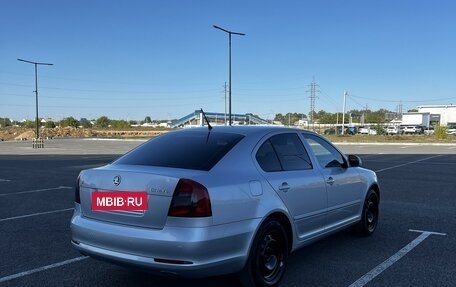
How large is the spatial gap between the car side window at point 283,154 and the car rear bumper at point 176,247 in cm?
71

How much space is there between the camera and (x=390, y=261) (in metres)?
5.32

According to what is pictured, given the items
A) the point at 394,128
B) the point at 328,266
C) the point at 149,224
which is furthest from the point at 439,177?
the point at 394,128

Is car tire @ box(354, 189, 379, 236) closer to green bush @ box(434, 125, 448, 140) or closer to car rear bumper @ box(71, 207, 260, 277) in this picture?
car rear bumper @ box(71, 207, 260, 277)

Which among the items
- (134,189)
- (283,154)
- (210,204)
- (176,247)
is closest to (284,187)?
(283,154)

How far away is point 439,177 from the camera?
14.1m

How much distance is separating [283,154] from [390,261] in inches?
72.4

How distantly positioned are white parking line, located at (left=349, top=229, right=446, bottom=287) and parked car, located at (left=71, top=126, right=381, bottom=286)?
26.0 inches

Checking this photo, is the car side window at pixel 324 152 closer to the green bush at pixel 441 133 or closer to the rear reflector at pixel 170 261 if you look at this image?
the rear reflector at pixel 170 261

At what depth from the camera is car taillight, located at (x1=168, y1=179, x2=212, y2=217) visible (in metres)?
3.72

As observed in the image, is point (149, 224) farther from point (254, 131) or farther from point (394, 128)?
point (394, 128)

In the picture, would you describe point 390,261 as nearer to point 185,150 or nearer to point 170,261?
point 185,150

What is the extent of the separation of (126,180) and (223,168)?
851mm

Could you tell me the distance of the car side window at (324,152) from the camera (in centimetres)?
546

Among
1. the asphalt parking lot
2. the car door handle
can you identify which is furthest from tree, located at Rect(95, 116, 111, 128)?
the car door handle
